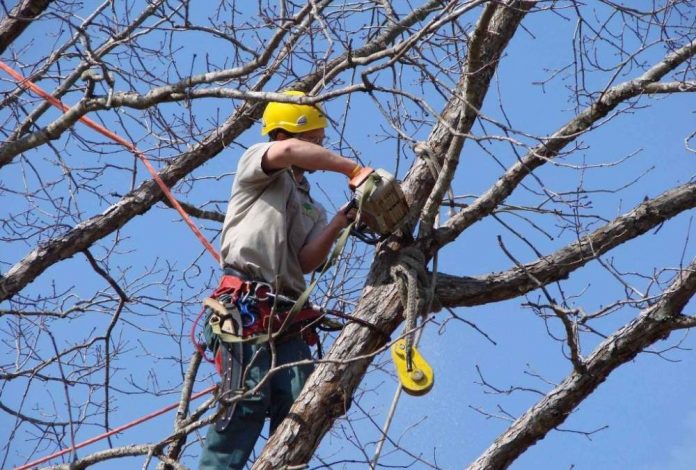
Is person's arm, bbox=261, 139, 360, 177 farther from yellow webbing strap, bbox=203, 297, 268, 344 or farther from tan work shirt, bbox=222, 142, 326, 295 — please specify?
yellow webbing strap, bbox=203, 297, 268, 344

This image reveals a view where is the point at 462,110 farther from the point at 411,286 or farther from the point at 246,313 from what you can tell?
the point at 246,313

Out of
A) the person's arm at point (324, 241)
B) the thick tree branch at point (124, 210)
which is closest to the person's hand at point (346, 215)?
the person's arm at point (324, 241)

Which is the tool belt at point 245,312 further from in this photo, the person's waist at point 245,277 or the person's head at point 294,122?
the person's head at point 294,122

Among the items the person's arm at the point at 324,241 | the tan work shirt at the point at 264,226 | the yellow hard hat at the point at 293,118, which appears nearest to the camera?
the tan work shirt at the point at 264,226

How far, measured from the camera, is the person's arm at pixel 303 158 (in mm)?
4562

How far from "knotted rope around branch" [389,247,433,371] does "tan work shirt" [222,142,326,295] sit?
428 mm

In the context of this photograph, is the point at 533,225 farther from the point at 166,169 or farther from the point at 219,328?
the point at 166,169

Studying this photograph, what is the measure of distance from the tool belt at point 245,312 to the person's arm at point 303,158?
1.60ft

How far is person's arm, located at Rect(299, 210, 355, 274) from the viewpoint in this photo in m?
4.79

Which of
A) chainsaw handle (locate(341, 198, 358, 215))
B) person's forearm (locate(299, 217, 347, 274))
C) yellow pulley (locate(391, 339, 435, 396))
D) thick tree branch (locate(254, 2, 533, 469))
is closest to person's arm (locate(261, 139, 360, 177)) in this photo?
chainsaw handle (locate(341, 198, 358, 215))

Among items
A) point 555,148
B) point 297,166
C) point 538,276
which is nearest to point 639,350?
point 538,276

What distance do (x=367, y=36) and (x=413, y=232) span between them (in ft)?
4.48

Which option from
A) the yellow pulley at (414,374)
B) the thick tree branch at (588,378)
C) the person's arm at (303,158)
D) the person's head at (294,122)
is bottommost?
the thick tree branch at (588,378)

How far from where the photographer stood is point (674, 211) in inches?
196
